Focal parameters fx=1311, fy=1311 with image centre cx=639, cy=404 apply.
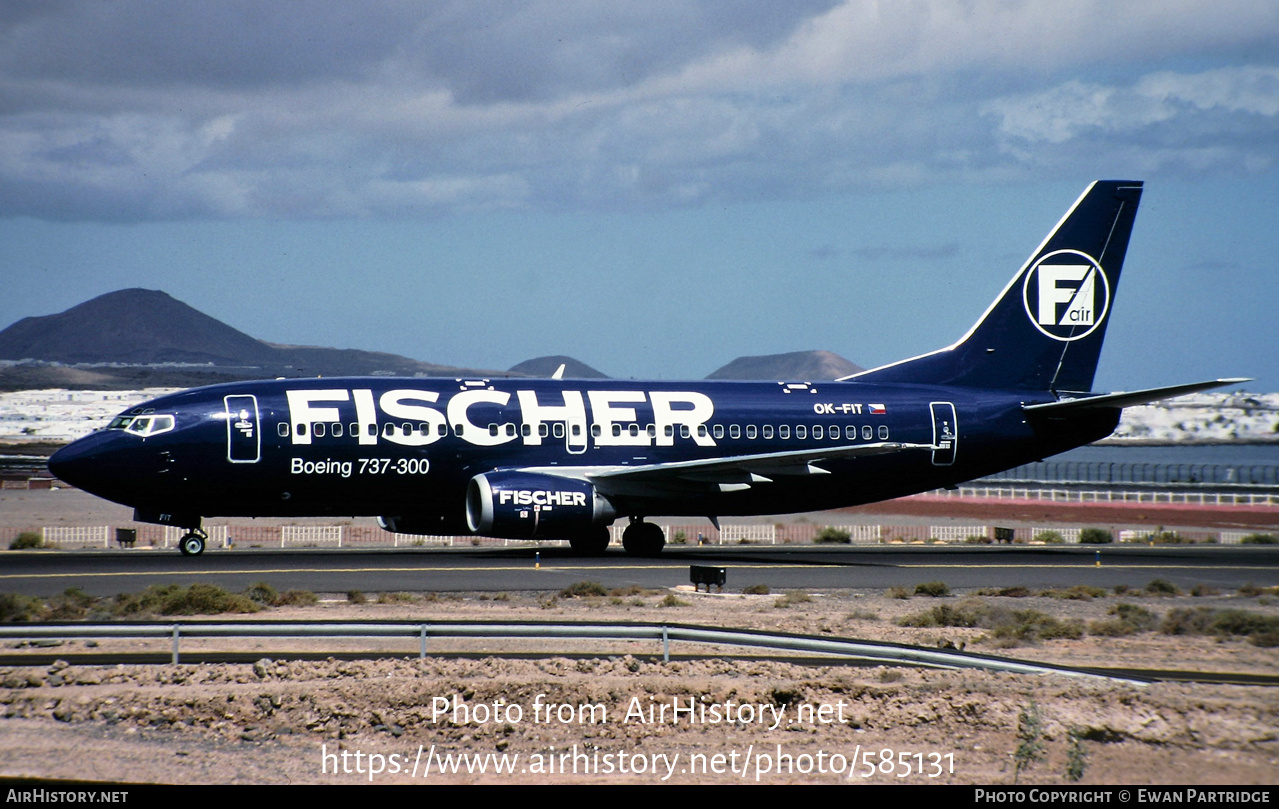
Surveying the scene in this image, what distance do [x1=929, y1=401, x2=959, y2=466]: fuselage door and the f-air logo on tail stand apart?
17.1ft

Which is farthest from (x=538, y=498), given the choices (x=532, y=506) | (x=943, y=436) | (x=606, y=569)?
(x=943, y=436)

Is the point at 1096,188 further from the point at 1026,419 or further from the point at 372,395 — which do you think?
the point at 372,395

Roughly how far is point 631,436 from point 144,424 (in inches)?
509

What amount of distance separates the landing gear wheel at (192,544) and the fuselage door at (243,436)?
160 inches

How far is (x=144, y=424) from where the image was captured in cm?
3331

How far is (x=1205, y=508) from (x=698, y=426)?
41.3 meters

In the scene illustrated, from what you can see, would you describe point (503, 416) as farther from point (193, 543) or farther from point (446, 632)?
point (446, 632)

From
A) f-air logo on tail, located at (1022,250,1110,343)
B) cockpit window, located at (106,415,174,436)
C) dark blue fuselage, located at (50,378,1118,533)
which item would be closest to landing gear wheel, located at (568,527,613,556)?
dark blue fuselage, located at (50,378,1118,533)

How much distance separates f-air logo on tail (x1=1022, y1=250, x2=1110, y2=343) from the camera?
139ft

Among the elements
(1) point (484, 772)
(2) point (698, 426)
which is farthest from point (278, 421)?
(1) point (484, 772)

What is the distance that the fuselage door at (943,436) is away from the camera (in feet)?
130

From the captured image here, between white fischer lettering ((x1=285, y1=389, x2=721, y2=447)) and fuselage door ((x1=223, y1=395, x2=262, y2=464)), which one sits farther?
white fischer lettering ((x1=285, y1=389, x2=721, y2=447))

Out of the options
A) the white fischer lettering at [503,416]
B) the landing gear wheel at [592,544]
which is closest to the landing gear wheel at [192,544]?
the white fischer lettering at [503,416]

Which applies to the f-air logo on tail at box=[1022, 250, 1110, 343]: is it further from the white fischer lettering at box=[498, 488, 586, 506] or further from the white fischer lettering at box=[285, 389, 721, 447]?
the white fischer lettering at box=[498, 488, 586, 506]
